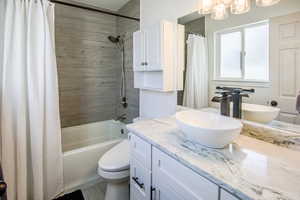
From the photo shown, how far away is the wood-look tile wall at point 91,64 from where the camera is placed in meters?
2.39

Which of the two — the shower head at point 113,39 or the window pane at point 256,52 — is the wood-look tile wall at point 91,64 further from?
the window pane at point 256,52

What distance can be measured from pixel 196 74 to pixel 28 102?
149cm

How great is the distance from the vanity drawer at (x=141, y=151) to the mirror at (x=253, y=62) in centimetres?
61

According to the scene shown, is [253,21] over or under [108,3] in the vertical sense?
under

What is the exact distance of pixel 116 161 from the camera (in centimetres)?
156

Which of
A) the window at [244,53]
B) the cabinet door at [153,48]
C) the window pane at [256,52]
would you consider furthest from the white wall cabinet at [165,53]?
the window pane at [256,52]

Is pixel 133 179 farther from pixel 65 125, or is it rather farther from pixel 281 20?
pixel 65 125

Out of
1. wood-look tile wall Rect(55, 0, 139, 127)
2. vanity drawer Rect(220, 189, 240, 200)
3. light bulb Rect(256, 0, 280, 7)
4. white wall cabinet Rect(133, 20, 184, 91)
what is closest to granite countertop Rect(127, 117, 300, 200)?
vanity drawer Rect(220, 189, 240, 200)

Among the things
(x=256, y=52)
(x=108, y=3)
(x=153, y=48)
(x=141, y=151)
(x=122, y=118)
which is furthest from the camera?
(x=122, y=118)

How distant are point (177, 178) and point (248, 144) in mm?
471

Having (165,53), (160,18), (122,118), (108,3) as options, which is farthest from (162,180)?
(108,3)

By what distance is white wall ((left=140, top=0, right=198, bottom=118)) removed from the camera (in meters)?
1.60

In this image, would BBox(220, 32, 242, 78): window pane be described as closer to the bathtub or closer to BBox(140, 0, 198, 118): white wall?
BBox(140, 0, 198, 118): white wall

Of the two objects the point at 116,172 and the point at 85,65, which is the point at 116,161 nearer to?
the point at 116,172
